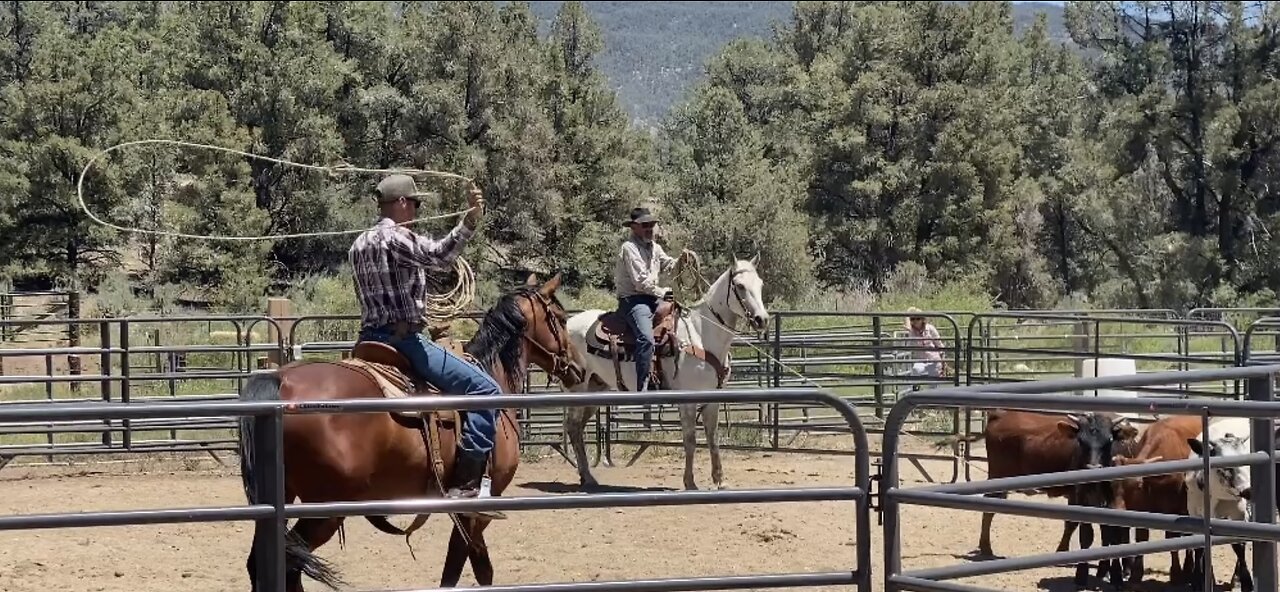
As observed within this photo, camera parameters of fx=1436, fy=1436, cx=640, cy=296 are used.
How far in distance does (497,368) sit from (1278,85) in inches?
1110

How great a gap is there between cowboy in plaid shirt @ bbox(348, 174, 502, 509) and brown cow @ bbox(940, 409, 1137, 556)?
11.2 ft

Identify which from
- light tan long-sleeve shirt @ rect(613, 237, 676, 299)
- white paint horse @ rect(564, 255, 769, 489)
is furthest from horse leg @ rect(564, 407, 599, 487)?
light tan long-sleeve shirt @ rect(613, 237, 676, 299)

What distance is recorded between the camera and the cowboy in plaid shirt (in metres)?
5.99

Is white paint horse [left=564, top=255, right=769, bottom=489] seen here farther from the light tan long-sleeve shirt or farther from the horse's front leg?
the light tan long-sleeve shirt

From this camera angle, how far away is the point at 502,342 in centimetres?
749

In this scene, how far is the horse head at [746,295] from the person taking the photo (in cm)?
1123

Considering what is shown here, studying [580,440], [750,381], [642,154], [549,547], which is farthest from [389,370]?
[642,154]

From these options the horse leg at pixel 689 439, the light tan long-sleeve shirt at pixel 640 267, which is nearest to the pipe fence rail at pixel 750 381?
the horse leg at pixel 689 439

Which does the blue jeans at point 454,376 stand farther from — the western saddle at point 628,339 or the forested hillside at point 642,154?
the forested hillside at point 642,154

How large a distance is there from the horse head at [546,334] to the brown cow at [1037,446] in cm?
260

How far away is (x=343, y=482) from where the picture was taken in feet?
18.8

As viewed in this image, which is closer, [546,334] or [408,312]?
[408,312]

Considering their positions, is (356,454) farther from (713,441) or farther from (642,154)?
(642,154)

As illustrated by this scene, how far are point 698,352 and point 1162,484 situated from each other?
4374 mm
